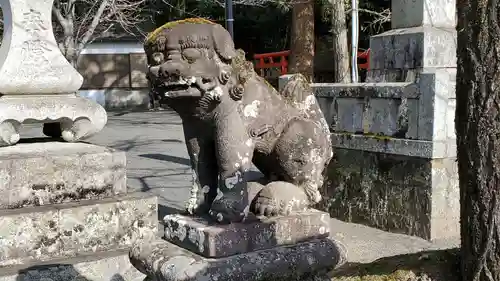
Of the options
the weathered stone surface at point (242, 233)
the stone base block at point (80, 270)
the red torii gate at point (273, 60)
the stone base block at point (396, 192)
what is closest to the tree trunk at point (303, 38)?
the red torii gate at point (273, 60)

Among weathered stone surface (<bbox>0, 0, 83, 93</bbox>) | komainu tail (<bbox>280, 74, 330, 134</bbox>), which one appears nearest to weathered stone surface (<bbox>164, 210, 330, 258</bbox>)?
komainu tail (<bbox>280, 74, 330, 134</bbox>)

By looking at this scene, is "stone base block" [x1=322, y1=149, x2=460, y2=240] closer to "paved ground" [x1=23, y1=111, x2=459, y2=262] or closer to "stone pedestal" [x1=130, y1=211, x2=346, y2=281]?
"paved ground" [x1=23, y1=111, x2=459, y2=262]

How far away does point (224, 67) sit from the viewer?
2598mm

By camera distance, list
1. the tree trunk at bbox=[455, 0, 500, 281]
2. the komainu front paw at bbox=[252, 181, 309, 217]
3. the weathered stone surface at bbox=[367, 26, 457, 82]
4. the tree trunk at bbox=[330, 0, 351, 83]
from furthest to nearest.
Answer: the tree trunk at bbox=[330, 0, 351, 83], the weathered stone surface at bbox=[367, 26, 457, 82], the tree trunk at bbox=[455, 0, 500, 281], the komainu front paw at bbox=[252, 181, 309, 217]

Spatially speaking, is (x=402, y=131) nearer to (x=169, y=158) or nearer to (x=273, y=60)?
(x=169, y=158)

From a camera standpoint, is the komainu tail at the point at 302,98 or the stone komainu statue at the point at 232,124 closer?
the stone komainu statue at the point at 232,124

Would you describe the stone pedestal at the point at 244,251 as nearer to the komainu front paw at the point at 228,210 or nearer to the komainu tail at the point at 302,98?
the komainu front paw at the point at 228,210

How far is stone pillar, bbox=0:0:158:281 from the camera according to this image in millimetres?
4051

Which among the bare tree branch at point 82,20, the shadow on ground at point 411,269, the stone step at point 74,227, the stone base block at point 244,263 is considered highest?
the bare tree branch at point 82,20

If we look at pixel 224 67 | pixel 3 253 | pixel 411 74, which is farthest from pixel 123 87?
pixel 224 67

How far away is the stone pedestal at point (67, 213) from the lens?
4016 mm

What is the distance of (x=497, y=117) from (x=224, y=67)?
6.08 feet

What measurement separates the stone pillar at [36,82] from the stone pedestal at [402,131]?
299 centimetres

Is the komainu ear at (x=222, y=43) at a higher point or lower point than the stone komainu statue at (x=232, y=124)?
higher
